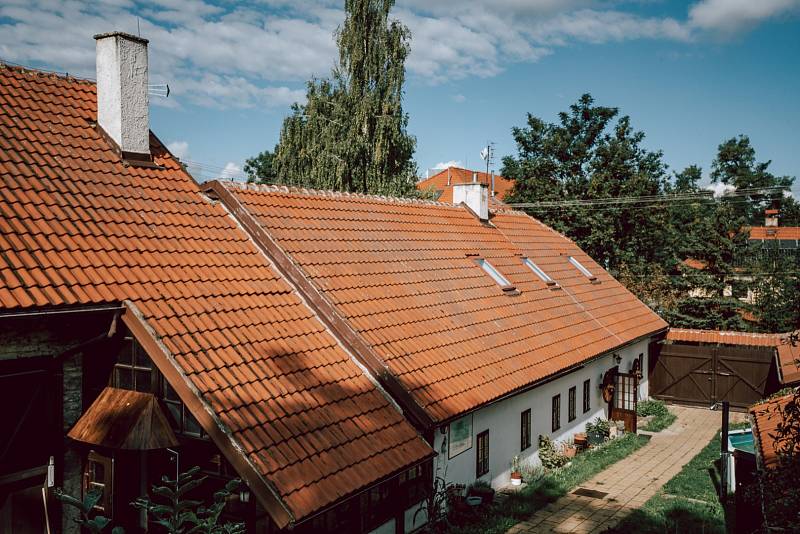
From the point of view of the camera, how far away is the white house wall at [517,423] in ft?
36.8

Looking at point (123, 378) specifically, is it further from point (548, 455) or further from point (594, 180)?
point (594, 180)

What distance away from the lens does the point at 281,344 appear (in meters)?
8.67

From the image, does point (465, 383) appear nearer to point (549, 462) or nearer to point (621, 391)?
point (549, 462)

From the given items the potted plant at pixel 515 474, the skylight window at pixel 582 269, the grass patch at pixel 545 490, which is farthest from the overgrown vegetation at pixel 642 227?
the potted plant at pixel 515 474

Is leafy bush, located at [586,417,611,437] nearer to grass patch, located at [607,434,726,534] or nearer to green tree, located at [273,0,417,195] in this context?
grass patch, located at [607,434,726,534]

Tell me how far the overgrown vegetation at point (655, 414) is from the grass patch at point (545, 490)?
4.90ft

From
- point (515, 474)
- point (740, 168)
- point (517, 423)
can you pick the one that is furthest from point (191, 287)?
point (740, 168)

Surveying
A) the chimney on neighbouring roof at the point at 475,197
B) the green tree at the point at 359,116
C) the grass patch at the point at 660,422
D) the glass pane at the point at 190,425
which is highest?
the green tree at the point at 359,116

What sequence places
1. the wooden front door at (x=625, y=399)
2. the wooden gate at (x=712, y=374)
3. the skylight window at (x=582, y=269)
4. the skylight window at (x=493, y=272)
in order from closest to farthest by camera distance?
1. the skylight window at (x=493, y=272)
2. the wooden front door at (x=625, y=399)
3. the wooden gate at (x=712, y=374)
4. the skylight window at (x=582, y=269)

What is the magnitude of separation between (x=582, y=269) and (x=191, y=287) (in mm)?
15816

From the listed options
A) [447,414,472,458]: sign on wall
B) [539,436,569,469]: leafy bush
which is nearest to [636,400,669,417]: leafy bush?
[539,436,569,469]: leafy bush

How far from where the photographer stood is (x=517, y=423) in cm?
1303

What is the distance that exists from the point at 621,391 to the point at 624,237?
55.8 feet

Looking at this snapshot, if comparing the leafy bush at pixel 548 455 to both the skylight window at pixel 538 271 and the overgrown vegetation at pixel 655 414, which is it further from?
the overgrown vegetation at pixel 655 414
